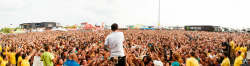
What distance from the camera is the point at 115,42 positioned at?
2.84 metres

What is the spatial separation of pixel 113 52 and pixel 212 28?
30.9m

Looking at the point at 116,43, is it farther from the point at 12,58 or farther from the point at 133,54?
the point at 12,58

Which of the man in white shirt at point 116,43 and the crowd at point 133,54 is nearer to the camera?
the man in white shirt at point 116,43

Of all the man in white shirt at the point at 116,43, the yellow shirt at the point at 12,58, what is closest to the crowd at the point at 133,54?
the yellow shirt at the point at 12,58

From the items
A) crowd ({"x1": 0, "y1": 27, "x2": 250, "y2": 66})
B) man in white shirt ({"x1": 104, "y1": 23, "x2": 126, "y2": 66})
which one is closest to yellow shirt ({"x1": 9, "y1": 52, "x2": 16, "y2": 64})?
crowd ({"x1": 0, "y1": 27, "x2": 250, "y2": 66})

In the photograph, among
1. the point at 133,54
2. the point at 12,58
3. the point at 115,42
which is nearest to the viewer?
the point at 115,42

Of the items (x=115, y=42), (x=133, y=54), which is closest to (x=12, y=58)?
(x=133, y=54)

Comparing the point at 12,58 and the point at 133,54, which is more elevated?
the point at 133,54

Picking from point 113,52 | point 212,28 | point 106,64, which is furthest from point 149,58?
point 212,28

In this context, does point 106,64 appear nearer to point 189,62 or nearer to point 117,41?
point 117,41

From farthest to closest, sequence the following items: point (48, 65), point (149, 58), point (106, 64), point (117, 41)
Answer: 1. point (149, 58)
2. point (48, 65)
3. point (106, 64)
4. point (117, 41)

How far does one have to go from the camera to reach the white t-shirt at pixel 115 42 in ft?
9.32

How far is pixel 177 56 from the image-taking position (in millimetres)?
4520

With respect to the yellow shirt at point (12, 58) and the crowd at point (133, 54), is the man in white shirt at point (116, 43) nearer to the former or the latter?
the crowd at point (133, 54)
